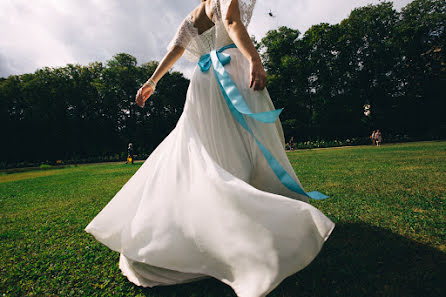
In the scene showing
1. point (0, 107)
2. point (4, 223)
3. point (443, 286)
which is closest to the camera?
point (443, 286)

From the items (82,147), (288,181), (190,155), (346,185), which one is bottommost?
(82,147)

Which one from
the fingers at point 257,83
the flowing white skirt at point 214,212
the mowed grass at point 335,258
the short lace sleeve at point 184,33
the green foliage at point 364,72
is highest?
the green foliage at point 364,72

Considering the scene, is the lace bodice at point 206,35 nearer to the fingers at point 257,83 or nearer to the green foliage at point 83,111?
the fingers at point 257,83

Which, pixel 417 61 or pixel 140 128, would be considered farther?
pixel 140 128

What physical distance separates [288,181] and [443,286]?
1.13 meters

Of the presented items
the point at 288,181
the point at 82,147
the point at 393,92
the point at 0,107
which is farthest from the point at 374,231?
the point at 0,107

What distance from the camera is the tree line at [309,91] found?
31.5m

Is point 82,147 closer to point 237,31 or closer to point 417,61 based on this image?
point 237,31

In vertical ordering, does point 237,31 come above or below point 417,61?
below

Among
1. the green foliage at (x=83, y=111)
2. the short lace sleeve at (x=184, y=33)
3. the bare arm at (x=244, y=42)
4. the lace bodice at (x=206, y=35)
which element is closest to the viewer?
the bare arm at (x=244, y=42)

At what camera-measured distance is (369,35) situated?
33719mm

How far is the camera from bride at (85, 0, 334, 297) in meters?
1.34

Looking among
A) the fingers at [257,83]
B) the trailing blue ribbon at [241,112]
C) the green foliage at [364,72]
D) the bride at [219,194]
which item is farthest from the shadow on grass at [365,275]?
the green foliage at [364,72]

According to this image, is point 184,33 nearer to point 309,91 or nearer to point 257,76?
point 257,76
